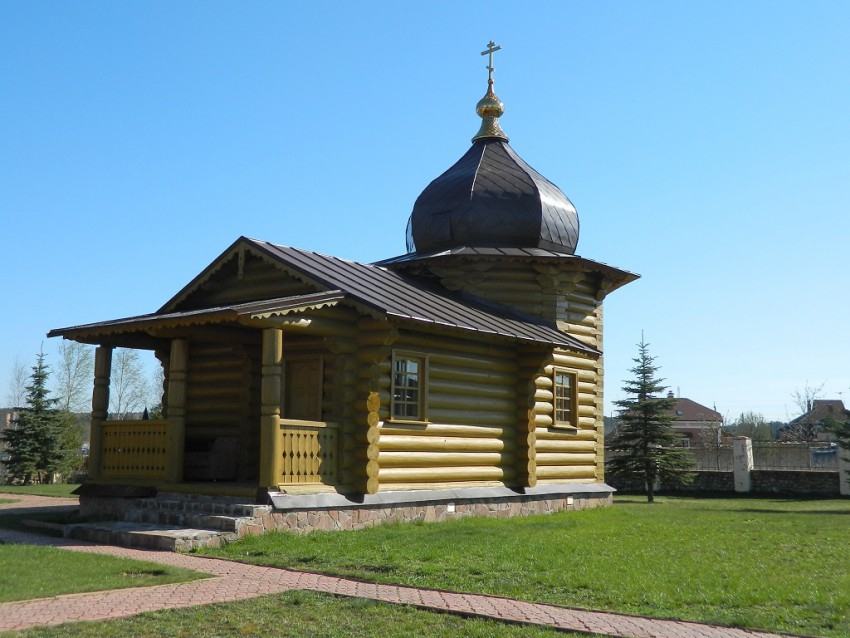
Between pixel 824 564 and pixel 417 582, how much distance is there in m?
4.88

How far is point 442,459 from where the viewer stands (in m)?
15.7

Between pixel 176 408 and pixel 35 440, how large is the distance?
20649mm

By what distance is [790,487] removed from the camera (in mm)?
30047

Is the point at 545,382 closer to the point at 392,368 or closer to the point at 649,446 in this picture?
the point at 392,368

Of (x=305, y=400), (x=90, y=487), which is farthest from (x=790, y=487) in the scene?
(x=90, y=487)

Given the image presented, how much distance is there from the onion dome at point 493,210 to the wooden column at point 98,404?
822cm

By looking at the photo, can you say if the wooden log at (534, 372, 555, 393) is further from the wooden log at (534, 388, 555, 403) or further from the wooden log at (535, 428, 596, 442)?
the wooden log at (535, 428, 596, 442)

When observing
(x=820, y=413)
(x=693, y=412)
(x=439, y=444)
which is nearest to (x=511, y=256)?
(x=439, y=444)

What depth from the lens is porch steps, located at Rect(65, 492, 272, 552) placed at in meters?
11.5

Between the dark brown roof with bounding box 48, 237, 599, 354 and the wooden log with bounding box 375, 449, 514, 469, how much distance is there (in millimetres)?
2293

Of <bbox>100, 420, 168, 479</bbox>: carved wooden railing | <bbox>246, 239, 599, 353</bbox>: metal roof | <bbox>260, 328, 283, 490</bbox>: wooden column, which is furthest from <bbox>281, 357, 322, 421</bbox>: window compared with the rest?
<bbox>260, 328, 283, 490</bbox>: wooden column

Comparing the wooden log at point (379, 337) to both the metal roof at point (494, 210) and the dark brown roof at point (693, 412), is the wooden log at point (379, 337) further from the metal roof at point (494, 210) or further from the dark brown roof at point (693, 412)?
the dark brown roof at point (693, 412)

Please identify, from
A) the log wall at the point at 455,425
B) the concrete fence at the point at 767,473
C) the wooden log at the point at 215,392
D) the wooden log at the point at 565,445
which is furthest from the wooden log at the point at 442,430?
the concrete fence at the point at 767,473

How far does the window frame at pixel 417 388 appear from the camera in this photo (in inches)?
576
